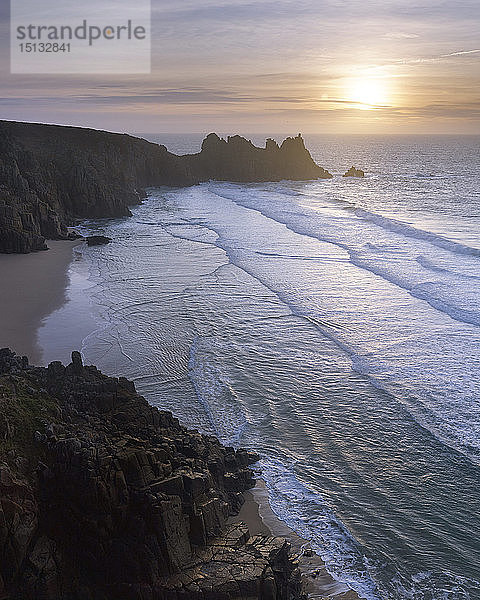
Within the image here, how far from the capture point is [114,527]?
10.2 meters

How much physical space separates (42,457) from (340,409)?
9372 millimetres

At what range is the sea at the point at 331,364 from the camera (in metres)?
13.1

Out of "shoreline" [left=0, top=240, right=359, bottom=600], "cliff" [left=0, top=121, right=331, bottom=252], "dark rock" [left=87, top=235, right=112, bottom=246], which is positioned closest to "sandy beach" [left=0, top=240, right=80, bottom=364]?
"shoreline" [left=0, top=240, right=359, bottom=600]

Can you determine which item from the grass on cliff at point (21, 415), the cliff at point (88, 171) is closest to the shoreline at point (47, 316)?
the cliff at point (88, 171)

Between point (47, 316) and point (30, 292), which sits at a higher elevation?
point (30, 292)

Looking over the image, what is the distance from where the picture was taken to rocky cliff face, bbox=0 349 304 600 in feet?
32.2

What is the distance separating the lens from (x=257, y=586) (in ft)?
32.9

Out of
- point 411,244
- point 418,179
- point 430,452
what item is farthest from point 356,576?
point 418,179

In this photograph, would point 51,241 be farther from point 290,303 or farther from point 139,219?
point 290,303

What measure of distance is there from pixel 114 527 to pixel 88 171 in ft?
176

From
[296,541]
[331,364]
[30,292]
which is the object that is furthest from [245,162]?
[296,541]

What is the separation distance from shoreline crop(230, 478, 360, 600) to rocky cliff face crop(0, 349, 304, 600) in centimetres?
44

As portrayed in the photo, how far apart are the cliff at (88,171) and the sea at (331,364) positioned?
515 centimetres

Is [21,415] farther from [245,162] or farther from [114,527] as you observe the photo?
[245,162]
